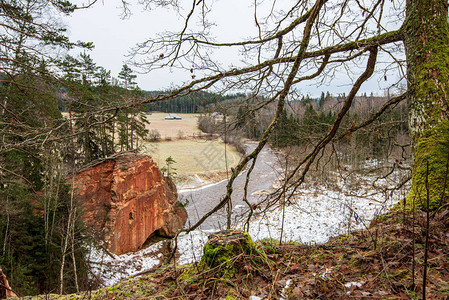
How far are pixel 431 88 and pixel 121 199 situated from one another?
12743 millimetres

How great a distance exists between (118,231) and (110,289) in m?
11.4

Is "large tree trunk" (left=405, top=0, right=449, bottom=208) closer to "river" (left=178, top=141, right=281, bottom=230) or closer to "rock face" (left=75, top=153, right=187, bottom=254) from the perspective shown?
"rock face" (left=75, top=153, right=187, bottom=254)

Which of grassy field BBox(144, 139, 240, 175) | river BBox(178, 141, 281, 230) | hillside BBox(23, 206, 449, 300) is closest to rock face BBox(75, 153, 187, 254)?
river BBox(178, 141, 281, 230)

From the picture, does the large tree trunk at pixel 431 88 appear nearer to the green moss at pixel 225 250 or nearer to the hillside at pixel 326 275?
the hillside at pixel 326 275

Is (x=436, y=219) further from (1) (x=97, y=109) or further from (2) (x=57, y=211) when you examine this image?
(2) (x=57, y=211)

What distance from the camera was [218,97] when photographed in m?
3.33

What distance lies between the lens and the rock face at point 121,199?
12023mm

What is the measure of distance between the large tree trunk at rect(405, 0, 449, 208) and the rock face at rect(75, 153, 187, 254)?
461 inches

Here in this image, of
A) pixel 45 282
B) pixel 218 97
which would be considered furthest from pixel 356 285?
pixel 45 282

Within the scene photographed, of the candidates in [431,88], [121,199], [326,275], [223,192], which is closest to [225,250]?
[326,275]

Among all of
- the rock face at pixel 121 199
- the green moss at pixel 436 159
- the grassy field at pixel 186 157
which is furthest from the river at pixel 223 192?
the green moss at pixel 436 159

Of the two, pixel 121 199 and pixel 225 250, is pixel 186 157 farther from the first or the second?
pixel 225 250

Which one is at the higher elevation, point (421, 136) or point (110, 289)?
point (421, 136)

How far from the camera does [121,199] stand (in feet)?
40.8
